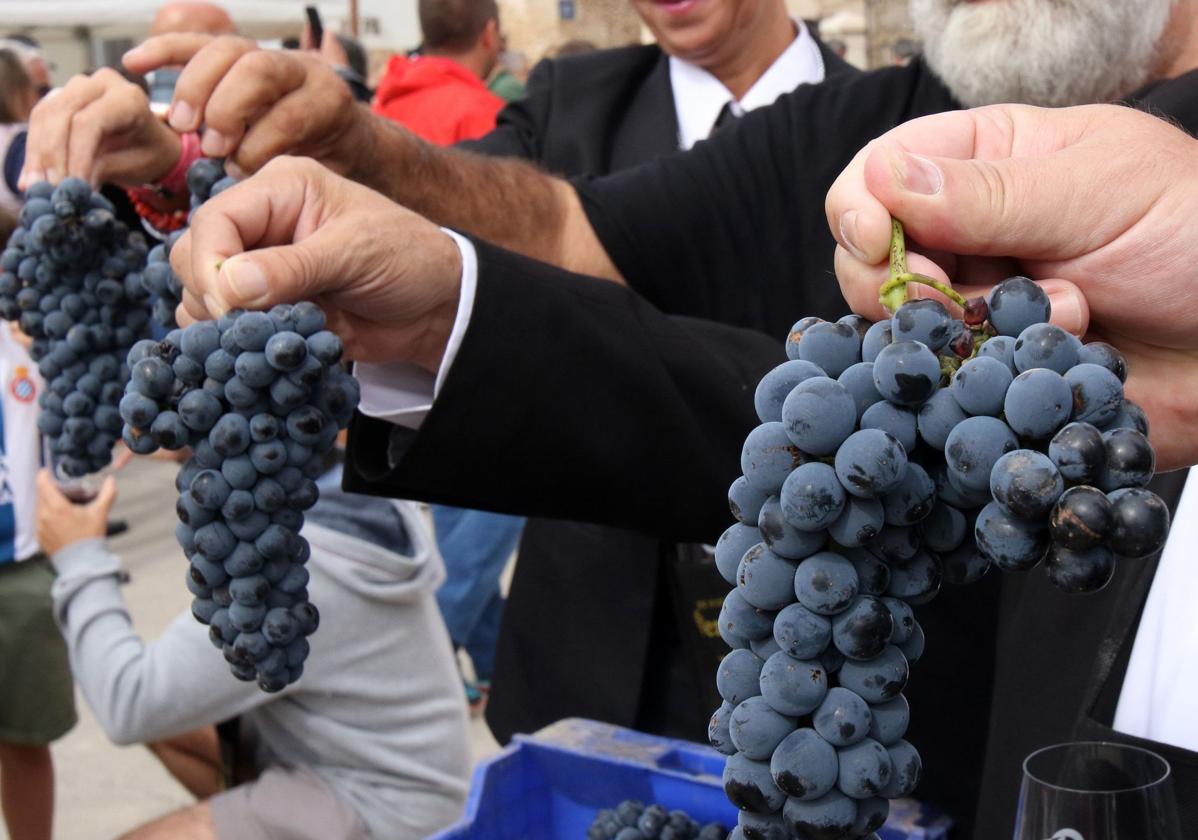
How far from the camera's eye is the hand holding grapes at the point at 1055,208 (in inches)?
32.2

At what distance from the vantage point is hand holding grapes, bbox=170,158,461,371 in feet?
3.84

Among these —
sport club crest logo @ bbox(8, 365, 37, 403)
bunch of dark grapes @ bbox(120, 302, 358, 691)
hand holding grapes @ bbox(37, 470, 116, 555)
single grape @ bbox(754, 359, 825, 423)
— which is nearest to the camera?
single grape @ bbox(754, 359, 825, 423)

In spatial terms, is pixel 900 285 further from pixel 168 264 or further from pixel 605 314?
pixel 168 264

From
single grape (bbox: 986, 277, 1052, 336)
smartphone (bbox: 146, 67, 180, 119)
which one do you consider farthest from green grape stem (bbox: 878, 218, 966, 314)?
smartphone (bbox: 146, 67, 180, 119)

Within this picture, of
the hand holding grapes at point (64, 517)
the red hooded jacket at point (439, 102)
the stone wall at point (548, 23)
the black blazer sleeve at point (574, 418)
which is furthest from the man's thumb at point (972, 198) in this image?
the stone wall at point (548, 23)

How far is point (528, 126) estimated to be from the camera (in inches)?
104

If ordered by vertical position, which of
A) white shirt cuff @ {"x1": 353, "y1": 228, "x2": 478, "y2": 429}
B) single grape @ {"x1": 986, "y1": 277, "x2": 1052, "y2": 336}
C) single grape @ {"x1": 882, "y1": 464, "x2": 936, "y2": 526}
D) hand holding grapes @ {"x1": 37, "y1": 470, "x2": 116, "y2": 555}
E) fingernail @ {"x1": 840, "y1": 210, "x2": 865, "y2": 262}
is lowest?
hand holding grapes @ {"x1": 37, "y1": 470, "x2": 116, "y2": 555}

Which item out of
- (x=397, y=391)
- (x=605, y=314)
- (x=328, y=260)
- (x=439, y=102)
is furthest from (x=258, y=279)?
(x=439, y=102)

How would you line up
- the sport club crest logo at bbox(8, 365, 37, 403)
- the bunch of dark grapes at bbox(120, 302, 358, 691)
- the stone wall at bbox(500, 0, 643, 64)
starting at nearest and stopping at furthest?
the bunch of dark grapes at bbox(120, 302, 358, 691) < the sport club crest logo at bbox(8, 365, 37, 403) < the stone wall at bbox(500, 0, 643, 64)

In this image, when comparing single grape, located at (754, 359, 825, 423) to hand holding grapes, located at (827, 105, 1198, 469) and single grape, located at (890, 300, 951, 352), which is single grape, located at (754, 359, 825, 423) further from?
hand holding grapes, located at (827, 105, 1198, 469)

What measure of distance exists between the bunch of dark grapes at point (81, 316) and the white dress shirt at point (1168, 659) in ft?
3.91

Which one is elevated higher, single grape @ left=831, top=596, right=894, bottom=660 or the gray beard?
the gray beard

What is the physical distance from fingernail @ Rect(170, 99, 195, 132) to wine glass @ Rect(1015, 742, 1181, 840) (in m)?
1.21

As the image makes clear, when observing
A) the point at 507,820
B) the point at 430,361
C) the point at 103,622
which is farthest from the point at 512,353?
the point at 103,622
